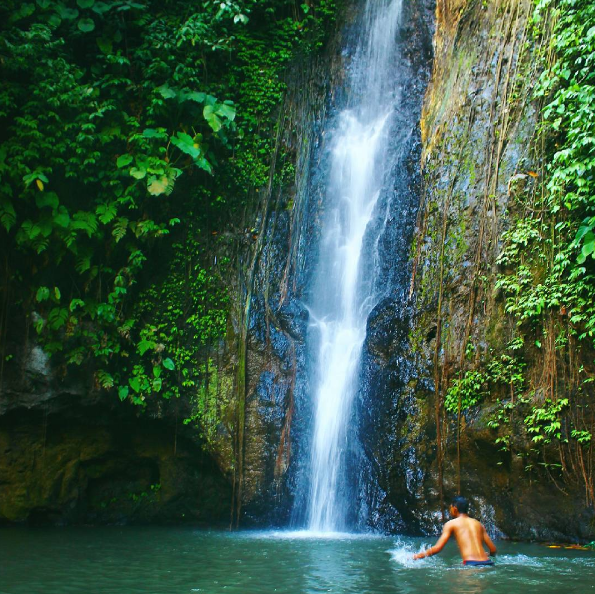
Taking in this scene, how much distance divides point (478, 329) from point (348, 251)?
118 inches

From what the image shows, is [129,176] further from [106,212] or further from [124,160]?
[106,212]

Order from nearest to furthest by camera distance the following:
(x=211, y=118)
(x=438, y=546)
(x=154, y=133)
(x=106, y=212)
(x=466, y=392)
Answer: (x=438, y=546) → (x=466, y=392) → (x=106, y=212) → (x=154, y=133) → (x=211, y=118)

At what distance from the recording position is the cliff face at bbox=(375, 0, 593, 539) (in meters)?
7.55

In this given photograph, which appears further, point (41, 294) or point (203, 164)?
point (203, 164)

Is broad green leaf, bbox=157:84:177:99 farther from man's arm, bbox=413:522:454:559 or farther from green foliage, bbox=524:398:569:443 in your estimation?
man's arm, bbox=413:522:454:559

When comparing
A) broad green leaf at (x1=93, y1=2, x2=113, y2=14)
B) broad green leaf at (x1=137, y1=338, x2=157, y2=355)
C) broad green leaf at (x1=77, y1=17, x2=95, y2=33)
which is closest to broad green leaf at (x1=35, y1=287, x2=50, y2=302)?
broad green leaf at (x1=137, y1=338, x2=157, y2=355)

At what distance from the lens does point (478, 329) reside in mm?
8211

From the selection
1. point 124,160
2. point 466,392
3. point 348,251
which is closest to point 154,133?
point 124,160

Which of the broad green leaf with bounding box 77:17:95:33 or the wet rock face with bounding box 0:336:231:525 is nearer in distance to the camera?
the wet rock face with bounding box 0:336:231:525

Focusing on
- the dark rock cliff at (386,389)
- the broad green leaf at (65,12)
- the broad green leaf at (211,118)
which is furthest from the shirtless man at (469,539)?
the broad green leaf at (65,12)

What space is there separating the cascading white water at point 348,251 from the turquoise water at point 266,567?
1.15 metres

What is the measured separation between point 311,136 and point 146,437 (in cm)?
581

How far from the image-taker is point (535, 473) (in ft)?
24.5

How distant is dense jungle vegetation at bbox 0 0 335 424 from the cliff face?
2.92 meters
